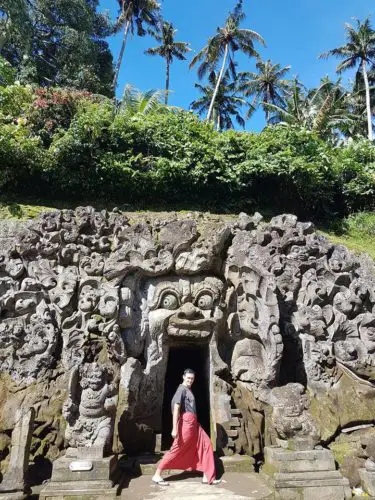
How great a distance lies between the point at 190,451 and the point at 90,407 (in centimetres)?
170

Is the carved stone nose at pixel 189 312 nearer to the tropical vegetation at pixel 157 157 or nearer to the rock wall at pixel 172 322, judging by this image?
the rock wall at pixel 172 322

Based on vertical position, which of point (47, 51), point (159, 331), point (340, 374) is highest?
point (47, 51)

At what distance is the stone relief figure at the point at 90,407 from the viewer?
597 centimetres

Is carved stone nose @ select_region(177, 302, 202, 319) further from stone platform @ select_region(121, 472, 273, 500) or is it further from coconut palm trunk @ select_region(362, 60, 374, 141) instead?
coconut palm trunk @ select_region(362, 60, 374, 141)

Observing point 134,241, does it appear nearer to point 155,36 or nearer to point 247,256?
point 247,256

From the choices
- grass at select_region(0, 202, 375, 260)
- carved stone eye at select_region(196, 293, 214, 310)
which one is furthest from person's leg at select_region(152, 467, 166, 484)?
grass at select_region(0, 202, 375, 260)

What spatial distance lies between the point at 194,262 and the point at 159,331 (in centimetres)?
157

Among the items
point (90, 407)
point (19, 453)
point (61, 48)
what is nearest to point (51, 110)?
point (61, 48)

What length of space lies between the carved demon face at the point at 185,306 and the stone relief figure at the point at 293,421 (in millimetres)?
2019

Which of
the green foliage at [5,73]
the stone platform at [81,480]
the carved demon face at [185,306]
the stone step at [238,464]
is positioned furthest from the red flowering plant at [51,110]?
the stone step at [238,464]

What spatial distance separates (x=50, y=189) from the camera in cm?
1327

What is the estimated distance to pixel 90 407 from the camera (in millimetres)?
6090

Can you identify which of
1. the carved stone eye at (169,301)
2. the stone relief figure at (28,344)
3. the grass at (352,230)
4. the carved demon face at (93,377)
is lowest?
the carved demon face at (93,377)

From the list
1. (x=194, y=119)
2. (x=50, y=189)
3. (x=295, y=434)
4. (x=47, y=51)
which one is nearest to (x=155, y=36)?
(x=47, y=51)
